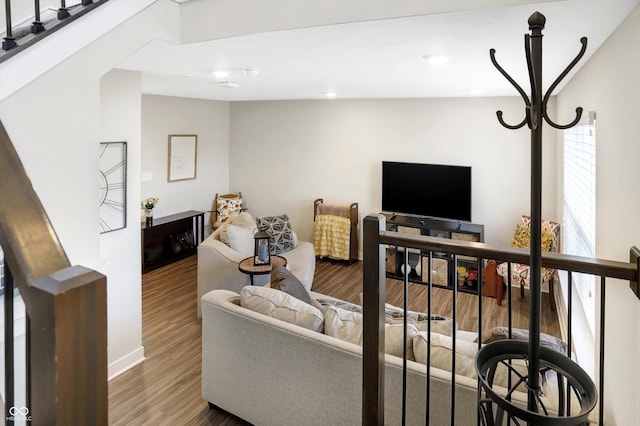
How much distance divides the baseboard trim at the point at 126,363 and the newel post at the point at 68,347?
2880 millimetres

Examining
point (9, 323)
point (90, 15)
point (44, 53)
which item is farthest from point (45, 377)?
point (90, 15)

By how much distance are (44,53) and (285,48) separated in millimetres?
1161

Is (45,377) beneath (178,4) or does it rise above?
beneath

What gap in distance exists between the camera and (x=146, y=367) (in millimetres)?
3154

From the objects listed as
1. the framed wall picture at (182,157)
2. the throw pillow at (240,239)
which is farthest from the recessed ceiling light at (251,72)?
the framed wall picture at (182,157)

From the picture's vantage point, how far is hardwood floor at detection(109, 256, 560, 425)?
8.59 feet

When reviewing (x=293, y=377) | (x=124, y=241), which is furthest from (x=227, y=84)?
(x=293, y=377)

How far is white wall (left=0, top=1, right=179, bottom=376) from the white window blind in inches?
98.8

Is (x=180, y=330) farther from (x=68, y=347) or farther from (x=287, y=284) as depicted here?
(x=68, y=347)

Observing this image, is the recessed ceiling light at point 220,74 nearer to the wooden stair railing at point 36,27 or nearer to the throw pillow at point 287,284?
the wooden stair railing at point 36,27

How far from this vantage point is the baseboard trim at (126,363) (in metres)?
3.03

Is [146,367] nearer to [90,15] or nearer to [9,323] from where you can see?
[90,15]

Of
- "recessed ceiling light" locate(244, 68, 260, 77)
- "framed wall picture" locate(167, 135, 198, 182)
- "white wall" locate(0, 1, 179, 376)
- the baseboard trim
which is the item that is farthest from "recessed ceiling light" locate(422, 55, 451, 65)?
"framed wall picture" locate(167, 135, 198, 182)

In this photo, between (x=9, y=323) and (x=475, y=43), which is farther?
(x=475, y=43)
